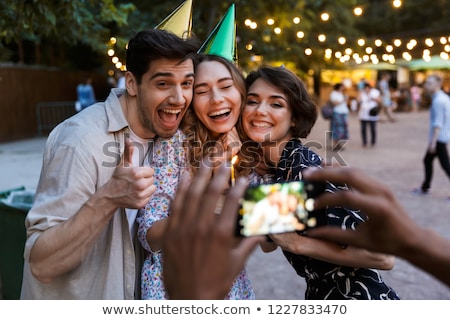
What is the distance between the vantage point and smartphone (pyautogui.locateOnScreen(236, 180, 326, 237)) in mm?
1250

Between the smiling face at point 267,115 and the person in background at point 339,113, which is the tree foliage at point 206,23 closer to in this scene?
the smiling face at point 267,115

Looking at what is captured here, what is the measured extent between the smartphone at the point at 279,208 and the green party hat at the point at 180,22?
127cm

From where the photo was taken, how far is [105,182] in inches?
77.2

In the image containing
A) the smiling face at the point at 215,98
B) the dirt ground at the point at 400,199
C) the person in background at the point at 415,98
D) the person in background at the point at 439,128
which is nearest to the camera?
the smiling face at the point at 215,98

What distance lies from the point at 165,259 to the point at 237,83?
1.55 metres

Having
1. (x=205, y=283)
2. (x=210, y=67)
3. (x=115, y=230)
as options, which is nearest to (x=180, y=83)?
(x=210, y=67)

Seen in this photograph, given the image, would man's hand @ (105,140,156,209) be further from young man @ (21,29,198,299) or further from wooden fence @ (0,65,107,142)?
wooden fence @ (0,65,107,142)

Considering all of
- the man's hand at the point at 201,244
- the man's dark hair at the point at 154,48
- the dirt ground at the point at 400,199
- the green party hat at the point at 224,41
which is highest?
the green party hat at the point at 224,41

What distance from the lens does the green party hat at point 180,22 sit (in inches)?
90.4

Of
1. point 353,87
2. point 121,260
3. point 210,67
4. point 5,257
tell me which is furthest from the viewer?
point 353,87

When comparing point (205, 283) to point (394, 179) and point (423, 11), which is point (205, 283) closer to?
point (394, 179)

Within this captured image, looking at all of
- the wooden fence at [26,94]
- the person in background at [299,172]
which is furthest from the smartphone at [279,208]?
the wooden fence at [26,94]

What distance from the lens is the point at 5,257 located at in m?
3.41

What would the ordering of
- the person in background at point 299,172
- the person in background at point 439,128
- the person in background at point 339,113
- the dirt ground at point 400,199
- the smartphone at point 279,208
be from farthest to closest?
the person in background at point 339,113
the person in background at point 439,128
the dirt ground at point 400,199
the person in background at point 299,172
the smartphone at point 279,208
